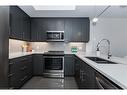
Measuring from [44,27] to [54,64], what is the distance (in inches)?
57.5

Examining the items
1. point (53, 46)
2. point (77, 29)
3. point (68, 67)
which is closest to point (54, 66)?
point (68, 67)

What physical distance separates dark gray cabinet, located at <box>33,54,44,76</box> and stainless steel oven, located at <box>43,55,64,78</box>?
164 mm

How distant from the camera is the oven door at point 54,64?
17.6 ft

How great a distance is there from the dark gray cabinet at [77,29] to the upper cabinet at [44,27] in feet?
0.87

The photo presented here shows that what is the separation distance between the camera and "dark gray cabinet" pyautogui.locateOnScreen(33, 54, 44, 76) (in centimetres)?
541

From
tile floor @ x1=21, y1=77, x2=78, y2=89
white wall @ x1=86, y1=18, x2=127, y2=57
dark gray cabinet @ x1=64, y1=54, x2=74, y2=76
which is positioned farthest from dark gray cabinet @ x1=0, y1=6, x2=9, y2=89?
white wall @ x1=86, y1=18, x2=127, y2=57

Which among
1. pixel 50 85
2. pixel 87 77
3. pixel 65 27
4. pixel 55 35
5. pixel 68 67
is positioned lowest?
pixel 50 85

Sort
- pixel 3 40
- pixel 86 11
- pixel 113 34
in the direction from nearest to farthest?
1. pixel 3 40
2. pixel 86 11
3. pixel 113 34

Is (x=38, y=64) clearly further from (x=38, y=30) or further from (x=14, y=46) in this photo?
(x=38, y=30)

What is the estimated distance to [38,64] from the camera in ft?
17.9

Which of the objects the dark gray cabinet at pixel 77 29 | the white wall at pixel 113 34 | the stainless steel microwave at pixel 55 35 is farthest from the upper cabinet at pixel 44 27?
the white wall at pixel 113 34

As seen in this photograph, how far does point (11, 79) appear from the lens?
314 cm
